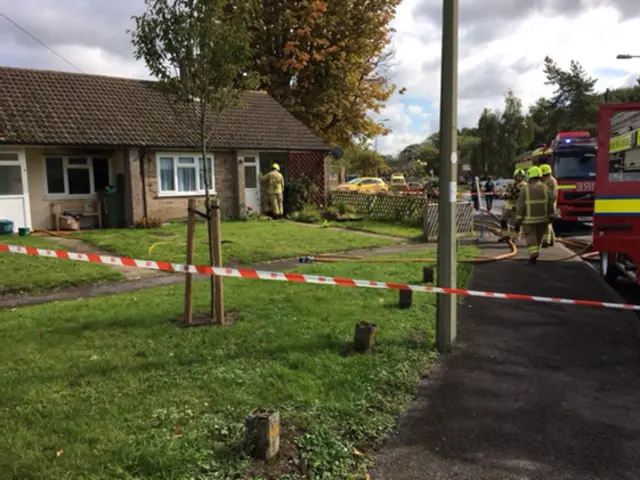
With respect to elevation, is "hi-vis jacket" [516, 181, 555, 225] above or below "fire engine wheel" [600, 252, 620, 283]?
above

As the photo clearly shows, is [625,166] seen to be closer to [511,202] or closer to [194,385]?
[194,385]

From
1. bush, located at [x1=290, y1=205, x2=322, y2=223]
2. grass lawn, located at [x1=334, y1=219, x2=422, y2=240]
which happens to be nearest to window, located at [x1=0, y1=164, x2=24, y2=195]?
bush, located at [x1=290, y1=205, x2=322, y2=223]

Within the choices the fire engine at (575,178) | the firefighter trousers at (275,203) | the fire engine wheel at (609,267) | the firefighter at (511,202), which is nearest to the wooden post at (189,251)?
the fire engine wheel at (609,267)

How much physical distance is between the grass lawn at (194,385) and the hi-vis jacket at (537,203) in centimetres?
420

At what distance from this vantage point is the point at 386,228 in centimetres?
1634

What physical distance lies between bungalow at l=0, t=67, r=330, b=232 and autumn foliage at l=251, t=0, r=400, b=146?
6.37m

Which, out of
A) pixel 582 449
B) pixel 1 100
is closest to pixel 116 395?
pixel 582 449

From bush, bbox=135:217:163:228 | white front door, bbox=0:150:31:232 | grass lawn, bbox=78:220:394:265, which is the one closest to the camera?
grass lawn, bbox=78:220:394:265

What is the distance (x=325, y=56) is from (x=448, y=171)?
22.1 m

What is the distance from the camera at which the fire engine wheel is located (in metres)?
8.10

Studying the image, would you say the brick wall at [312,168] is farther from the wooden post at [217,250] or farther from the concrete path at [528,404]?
the wooden post at [217,250]

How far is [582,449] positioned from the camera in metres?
3.26

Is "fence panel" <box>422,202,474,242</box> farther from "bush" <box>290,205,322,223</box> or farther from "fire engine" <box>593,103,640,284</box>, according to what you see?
"fire engine" <box>593,103,640,284</box>

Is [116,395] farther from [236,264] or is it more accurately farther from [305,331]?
[236,264]
